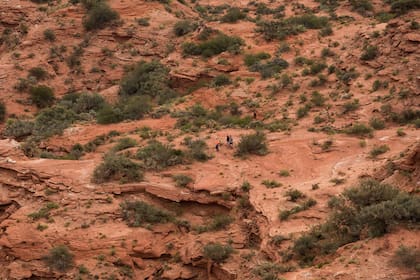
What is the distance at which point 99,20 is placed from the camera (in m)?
35.5

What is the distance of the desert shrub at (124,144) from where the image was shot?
22.9 meters

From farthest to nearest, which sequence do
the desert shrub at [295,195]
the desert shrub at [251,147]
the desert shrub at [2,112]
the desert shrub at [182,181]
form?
1. the desert shrub at [2,112]
2. the desert shrub at [251,147]
3. the desert shrub at [182,181]
4. the desert shrub at [295,195]

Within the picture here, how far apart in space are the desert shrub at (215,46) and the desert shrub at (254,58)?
101 centimetres

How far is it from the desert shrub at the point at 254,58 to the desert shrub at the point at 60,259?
16674mm

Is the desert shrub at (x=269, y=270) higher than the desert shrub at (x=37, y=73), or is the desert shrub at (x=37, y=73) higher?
the desert shrub at (x=269, y=270)

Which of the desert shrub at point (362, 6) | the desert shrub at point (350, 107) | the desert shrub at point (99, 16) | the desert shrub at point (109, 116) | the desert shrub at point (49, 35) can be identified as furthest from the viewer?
the desert shrub at point (362, 6)

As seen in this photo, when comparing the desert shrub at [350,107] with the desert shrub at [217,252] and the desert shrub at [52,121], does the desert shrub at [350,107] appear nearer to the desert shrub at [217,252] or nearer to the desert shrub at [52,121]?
the desert shrub at [217,252]

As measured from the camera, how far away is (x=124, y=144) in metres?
23.1

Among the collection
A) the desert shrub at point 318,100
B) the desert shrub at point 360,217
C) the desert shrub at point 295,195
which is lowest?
the desert shrub at point 318,100

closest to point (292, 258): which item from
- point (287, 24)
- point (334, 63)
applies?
point (334, 63)

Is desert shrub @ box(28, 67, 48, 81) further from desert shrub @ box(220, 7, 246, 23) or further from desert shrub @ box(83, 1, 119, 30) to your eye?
desert shrub @ box(220, 7, 246, 23)

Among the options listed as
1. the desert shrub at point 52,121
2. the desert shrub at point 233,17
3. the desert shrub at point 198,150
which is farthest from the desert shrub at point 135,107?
the desert shrub at point 233,17

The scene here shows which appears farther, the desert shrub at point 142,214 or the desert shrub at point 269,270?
the desert shrub at point 142,214

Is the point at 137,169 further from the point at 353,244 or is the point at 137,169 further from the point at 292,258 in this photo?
the point at 353,244
